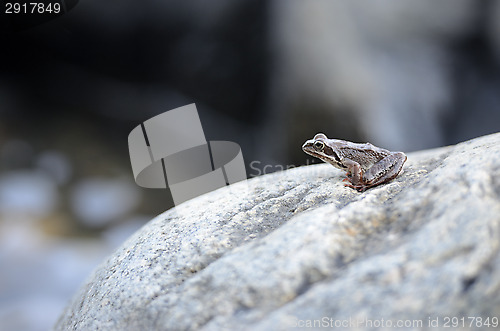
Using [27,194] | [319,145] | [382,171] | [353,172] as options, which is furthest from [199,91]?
[382,171]

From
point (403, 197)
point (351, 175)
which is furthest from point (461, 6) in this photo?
point (403, 197)

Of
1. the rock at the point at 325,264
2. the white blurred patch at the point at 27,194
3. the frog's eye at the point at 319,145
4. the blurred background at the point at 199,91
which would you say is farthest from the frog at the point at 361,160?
the white blurred patch at the point at 27,194

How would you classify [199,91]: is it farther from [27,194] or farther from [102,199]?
[27,194]

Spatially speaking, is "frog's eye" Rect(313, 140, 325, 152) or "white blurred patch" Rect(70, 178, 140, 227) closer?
"frog's eye" Rect(313, 140, 325, 152)

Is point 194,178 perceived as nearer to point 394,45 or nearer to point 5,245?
point 5,245

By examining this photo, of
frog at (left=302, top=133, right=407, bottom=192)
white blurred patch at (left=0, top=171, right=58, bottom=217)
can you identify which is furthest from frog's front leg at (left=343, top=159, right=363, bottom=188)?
white blurred patch at (left=0, top=171, right=58, bottom=217)

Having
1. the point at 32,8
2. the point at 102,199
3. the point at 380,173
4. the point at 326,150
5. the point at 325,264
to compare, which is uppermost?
the point at 32,8

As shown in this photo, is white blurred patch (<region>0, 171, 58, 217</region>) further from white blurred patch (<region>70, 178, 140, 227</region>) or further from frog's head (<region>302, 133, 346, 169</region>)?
frog's head (<region>302, 133, 346, 169</region>)
